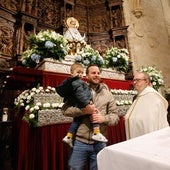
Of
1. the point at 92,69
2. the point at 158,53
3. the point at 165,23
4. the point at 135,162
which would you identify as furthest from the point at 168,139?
the point at 165,23

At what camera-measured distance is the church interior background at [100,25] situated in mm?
5258

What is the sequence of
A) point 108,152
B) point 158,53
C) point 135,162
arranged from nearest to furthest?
1. point 135,162
2. point 108,152
3. point 158,53

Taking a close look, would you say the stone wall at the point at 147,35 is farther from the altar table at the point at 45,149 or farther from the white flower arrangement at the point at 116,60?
the altar table at the point at 45,149

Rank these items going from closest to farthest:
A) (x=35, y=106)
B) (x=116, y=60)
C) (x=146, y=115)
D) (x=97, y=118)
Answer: (x=97, y=118)
(x=146, y=115)
(x=35, y=106)
(x=116, y=60)

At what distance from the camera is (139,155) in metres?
0.67

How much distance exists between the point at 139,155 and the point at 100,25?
7.73 meters

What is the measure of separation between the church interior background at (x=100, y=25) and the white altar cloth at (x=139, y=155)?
13.9 feet

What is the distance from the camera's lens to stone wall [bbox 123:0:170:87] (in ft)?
26.5

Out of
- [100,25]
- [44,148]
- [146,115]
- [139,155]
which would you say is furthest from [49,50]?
[100,25]

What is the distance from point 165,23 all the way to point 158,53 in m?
2.14

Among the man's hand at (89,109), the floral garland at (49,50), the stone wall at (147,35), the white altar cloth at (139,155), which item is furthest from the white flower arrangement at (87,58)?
the stone wall at (147,35)

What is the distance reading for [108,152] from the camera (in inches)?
30.8

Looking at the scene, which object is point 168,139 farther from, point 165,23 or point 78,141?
point 165,23

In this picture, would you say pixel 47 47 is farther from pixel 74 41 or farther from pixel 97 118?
pixel 97 118
